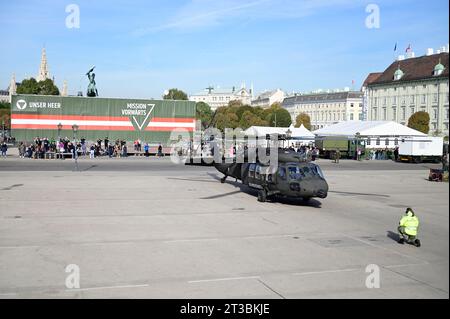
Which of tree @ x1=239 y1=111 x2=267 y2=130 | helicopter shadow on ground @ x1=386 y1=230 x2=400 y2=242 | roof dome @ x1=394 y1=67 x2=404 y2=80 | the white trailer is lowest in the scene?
helicopter shadow on ground @ x1=386 y1=230 x2=400 y2=242

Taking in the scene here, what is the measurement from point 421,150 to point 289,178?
34.9m

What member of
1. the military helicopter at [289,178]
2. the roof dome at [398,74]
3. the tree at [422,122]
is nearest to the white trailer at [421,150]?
the tree at [422,122]

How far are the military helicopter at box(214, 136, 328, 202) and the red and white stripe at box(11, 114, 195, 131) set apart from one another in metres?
31.4

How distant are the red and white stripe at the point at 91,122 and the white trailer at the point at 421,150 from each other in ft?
77.2

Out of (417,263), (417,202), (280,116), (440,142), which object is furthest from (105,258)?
(280,116)

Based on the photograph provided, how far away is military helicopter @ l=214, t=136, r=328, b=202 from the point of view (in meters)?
17.9

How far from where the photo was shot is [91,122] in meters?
49.5

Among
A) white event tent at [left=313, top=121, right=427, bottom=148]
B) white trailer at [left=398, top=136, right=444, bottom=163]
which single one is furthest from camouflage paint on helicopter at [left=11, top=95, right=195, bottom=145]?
white trailer at [left=398, top=136, right=444, bottom=163]

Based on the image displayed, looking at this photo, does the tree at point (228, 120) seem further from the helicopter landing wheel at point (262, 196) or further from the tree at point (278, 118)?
the helicopter landing wheel at point (262, 196)

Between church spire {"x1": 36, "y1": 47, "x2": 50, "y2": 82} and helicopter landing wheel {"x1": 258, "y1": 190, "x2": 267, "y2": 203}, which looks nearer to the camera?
helicopter landing wheel {"x1": 258, "y1": 190, "x2": 267, "y2": 203}

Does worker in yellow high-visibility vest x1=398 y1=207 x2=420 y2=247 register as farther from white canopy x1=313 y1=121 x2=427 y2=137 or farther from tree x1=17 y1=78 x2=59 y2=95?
tree x1=17 y1=78 x2=59 y2=95

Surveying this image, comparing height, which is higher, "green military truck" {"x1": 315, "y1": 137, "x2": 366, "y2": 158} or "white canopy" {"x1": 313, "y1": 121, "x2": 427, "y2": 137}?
"white canopy" {"x1": 313, "y1": 121, "x2": 427, "y2": 137}

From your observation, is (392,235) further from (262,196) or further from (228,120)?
(228,120)

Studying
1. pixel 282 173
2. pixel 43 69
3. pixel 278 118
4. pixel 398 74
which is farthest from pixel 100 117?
pixel 43 69
